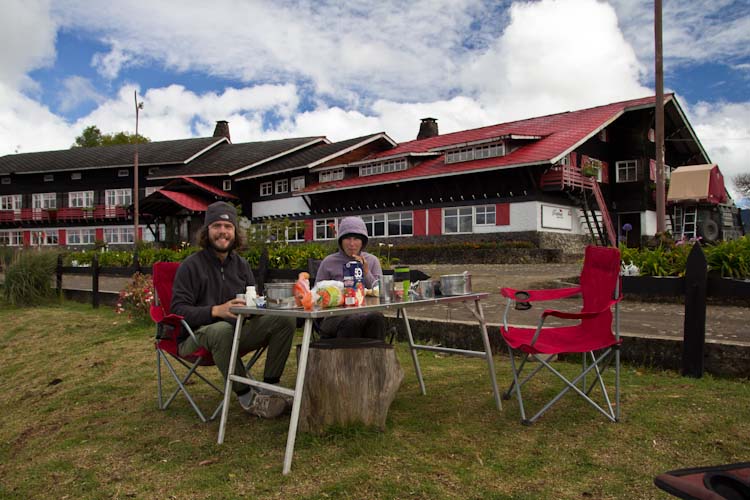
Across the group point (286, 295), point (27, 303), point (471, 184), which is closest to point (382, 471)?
point (286, 295)

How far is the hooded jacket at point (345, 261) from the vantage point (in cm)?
469

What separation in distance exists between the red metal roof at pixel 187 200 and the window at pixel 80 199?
1041 centimetres

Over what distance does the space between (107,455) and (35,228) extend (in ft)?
143

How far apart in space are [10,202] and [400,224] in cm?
3071

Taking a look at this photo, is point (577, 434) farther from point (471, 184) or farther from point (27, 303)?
point (471, 184)

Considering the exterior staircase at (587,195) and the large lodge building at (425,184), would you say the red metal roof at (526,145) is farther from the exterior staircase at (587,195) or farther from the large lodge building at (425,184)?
the exterior staircase at (587,195)

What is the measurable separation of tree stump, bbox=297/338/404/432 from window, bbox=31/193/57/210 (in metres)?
43.4

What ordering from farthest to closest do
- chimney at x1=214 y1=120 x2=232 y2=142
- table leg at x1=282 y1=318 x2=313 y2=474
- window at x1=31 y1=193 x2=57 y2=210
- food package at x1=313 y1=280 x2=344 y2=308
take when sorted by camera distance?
chimney at x1=214 y1=120 x2=232 y2=142 → window at x1=31 y1=193 x2=57 y2=210 → food package at x1=313 y1=280 x2=344 y2=308 → table leg at x1=282 y1=318 x2=313 y2=474

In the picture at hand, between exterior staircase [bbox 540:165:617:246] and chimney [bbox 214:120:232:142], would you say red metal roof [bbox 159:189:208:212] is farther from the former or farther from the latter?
exterior staircase [bbox 540:165:617:246]

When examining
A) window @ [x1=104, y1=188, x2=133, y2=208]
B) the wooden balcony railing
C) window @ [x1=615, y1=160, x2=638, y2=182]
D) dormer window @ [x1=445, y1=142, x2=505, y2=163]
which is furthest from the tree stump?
window @ [x1=104, y1=188, x2=133, y2=208]

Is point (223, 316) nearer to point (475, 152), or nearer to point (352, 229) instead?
point (352, 229)

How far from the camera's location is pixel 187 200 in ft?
106

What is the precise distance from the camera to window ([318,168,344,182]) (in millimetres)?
30620

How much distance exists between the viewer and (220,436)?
3656 millimetres
